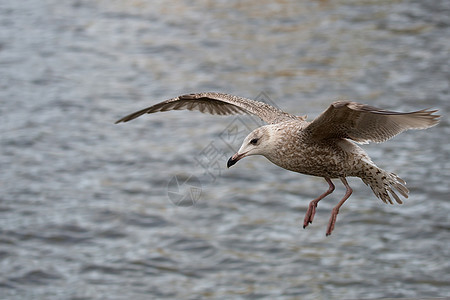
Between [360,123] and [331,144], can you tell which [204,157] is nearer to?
[331,144]

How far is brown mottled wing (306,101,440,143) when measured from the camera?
614 centimetres

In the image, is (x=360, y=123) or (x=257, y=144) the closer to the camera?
(x=360, y=123)

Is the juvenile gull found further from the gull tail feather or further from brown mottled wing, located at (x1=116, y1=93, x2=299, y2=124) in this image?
brown mottled wing, located at (x1=116, y1=93, x2=299, y2=124)

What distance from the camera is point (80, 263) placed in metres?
15.3

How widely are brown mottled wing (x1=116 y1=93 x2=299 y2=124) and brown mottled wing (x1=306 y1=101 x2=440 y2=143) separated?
2.47 feet

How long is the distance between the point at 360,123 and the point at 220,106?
1826 millimetres

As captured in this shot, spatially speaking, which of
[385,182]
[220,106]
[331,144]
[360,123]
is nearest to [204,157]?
[220,106]

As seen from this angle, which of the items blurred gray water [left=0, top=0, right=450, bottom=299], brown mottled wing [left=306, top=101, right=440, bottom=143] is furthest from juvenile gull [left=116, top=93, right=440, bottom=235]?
blurred gray water [left=0, top=0, right=450, bottom=299]

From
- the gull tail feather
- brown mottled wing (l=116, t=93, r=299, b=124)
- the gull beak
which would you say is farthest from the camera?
brown mottled wing (l=116, t=93, r=299, b=124)

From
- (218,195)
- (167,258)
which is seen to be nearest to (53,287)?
(167,258)

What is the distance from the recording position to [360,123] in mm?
6574

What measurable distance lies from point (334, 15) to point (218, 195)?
23.5 ft

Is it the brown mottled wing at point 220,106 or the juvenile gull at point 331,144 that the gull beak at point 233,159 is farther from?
the brown mottled wing at point 220,106

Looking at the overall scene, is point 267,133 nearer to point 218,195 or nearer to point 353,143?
point 353,143
